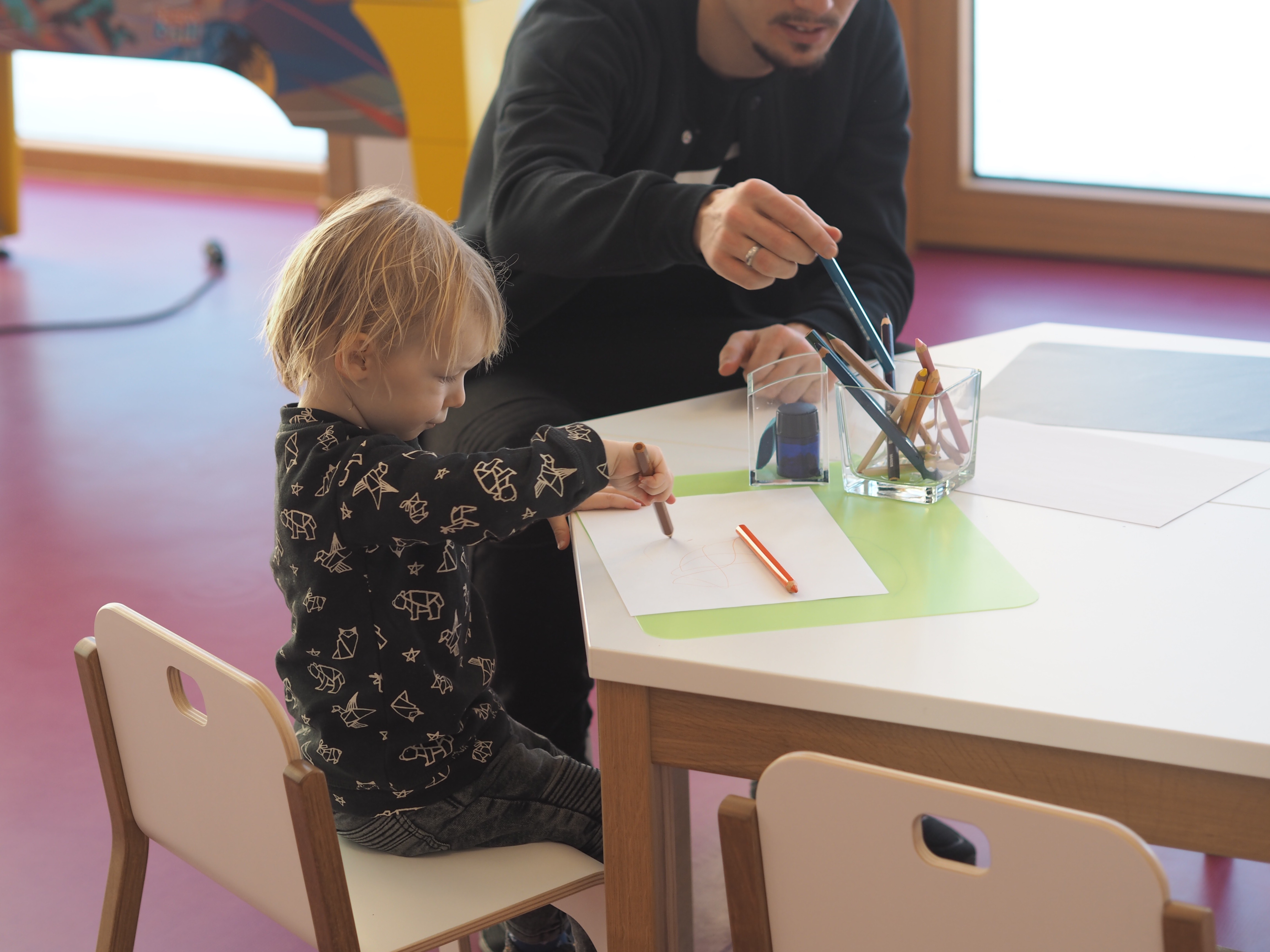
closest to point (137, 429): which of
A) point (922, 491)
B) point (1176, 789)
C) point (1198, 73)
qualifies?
point (922, 491)

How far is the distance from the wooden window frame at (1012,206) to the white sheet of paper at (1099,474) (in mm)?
2725

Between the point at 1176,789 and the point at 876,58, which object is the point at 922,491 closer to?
the point at 1176,789

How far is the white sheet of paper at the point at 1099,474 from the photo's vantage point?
1034 millimetres

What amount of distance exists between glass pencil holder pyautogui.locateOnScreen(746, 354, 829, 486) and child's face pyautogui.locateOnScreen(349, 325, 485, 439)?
10.1 inches

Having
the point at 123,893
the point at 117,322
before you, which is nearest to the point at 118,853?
the point at 123,893

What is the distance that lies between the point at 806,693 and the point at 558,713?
629 mm

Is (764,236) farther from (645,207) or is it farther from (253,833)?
(253,833)

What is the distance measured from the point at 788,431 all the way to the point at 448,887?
1.51 ft

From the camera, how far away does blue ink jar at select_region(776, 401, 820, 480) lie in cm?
108

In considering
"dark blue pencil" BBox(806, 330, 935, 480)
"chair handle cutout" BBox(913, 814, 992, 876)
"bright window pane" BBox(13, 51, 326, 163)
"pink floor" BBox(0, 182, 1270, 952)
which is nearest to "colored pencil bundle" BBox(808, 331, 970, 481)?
"dark blue pencil" BBox(806, 330, 935, 480)

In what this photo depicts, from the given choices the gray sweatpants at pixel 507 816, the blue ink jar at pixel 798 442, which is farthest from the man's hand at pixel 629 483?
the gray sweatpants at pixel 507 816

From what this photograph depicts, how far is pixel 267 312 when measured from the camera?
1066 millimetres

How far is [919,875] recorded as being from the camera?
688 mm

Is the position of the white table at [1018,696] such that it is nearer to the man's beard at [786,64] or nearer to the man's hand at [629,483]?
the man's hand at [629,483]
